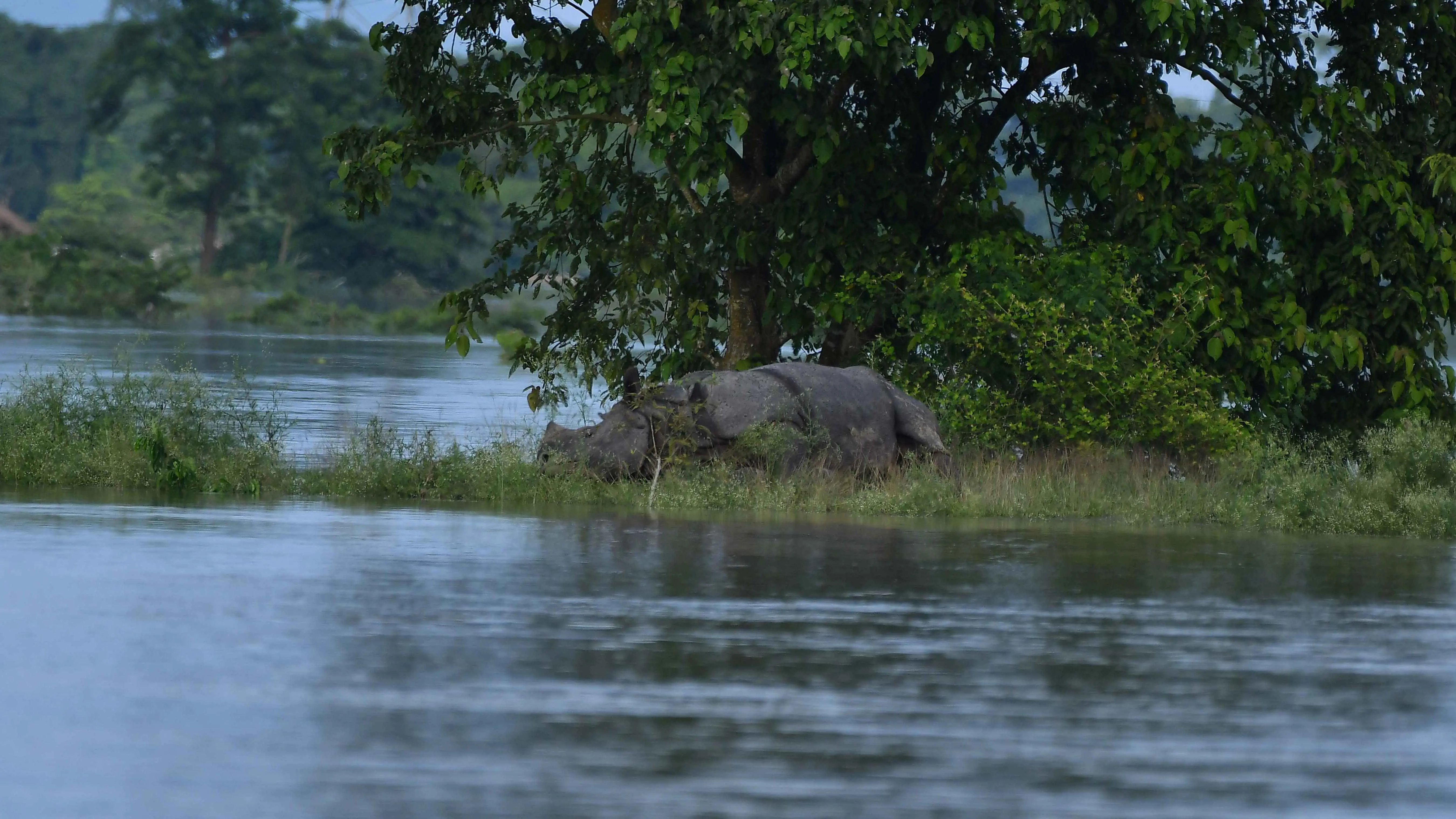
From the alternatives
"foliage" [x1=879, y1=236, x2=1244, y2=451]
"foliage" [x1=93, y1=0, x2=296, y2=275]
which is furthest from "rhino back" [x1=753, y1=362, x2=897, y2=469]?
"foliage" [x1=93, y1=0, x2=296, y2=275]

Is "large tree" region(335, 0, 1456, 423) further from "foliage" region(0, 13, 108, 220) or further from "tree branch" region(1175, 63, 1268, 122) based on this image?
"foliage" region(0, 13, 108, 220)

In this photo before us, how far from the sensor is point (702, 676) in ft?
26.5

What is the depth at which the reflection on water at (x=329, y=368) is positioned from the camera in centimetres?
2723

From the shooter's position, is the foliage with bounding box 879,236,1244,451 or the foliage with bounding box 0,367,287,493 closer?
the foliage with bounding box 0,367,287,493

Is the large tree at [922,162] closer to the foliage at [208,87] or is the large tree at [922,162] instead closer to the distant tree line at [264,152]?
the distant tree line at [264,152]

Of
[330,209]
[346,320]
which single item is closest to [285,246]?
[330,209]

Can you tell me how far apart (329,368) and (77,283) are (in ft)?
115

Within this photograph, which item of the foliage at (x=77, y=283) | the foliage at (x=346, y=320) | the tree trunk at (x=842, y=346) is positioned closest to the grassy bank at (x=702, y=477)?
the tree trunk at (x=842, y=346)

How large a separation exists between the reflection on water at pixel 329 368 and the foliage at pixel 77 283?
3454mm

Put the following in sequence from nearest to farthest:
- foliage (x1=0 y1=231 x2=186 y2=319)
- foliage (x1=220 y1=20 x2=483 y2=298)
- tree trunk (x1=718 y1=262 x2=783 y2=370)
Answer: tree trunk (x1=718 y1=262 x2=783 y2=370) < foliage (x1=0 y1=231 x2=186 y2=319) < foliage (x1=220 y1=20 x2=483 y2=298)

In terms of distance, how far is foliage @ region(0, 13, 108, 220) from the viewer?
4033 inches

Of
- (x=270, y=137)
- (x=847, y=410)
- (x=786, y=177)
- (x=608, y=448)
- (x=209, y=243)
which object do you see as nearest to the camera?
(x=608, y=448)

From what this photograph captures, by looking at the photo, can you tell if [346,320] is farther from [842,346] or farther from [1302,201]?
[1302,201]

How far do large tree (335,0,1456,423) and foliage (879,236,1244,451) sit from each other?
340 mm
